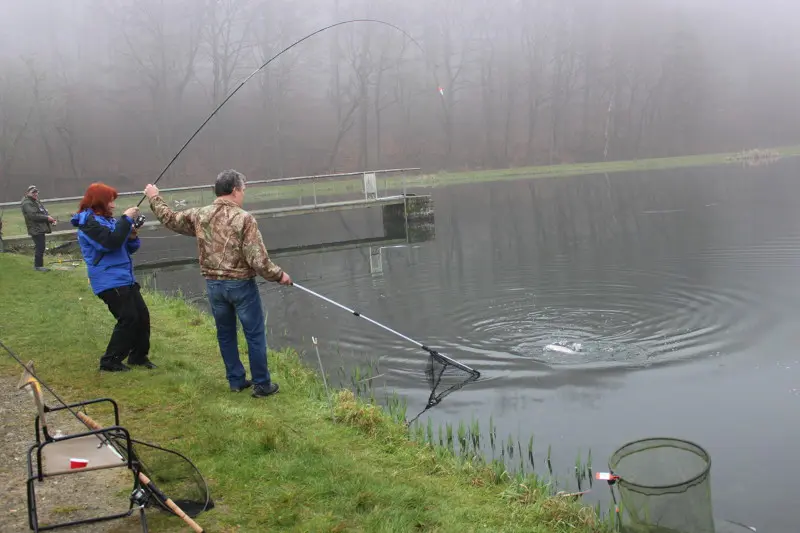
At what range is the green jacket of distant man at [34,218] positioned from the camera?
45.5ft

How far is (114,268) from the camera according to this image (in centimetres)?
621

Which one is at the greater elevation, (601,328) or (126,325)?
(126,325)

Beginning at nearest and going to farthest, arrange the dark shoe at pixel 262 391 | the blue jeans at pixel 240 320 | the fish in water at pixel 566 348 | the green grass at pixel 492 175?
the blue jeans at pixel 240 320
the dark shoe at pixel 262 391
the fish in water at pixel 566 348
the green grass at pixel 492 175

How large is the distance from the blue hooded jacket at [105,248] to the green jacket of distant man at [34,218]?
8706 millimetres

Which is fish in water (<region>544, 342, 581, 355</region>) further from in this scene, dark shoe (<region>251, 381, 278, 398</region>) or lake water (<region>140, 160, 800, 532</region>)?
dark shoe (<region>251, 381, 278, 398</region>)

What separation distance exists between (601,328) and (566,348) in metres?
1.09

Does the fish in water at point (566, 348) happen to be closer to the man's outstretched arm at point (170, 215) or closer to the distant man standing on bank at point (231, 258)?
the distant man standing on bank at point (231, 258)

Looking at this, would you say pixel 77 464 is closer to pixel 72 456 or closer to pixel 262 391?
pixel 72 456

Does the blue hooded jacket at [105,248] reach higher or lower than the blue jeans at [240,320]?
higher

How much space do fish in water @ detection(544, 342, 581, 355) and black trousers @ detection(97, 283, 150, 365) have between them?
188 inches

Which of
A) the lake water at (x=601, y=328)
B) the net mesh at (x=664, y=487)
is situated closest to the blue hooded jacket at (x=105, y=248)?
the lake water at (x=601, y=328)

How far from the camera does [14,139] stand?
153 ft

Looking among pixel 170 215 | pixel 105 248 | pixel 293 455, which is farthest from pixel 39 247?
pixel 293 455

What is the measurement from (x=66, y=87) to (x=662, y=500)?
183ft
